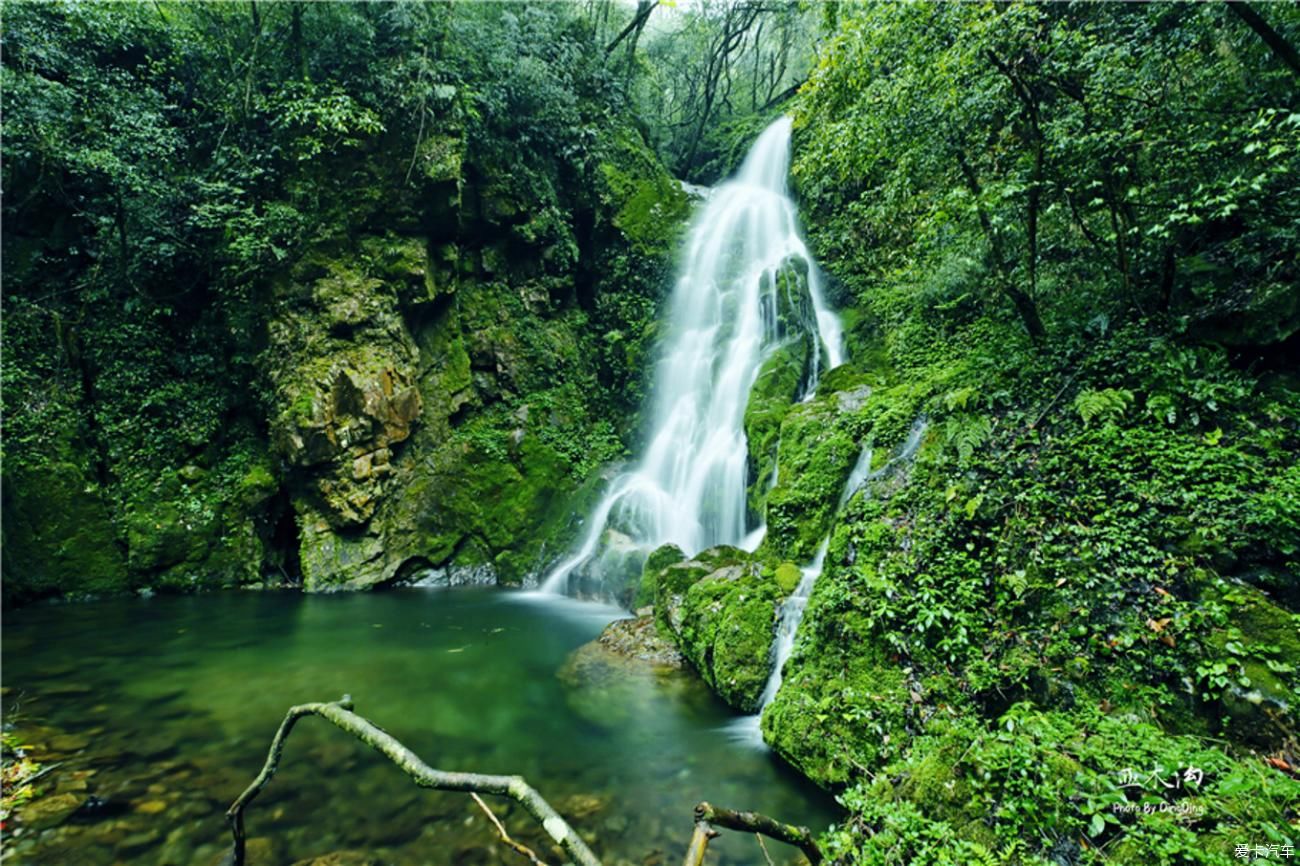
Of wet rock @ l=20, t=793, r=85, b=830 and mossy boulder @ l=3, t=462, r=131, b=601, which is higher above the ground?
mossy boulder @ l=3, t=462, r=131, b=601

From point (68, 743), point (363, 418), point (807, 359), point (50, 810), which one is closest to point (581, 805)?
point (50, 810)

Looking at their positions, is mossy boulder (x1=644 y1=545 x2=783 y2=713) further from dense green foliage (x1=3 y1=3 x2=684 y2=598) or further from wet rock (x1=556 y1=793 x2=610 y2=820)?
dense green foliage (x1=3 y1=3 x2=684 y2=598)

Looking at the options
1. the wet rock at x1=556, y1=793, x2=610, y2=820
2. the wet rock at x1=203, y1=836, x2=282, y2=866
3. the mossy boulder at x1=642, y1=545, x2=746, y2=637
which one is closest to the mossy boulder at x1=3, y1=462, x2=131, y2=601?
the wet rock at x1=203, y1=836, x2=282, y2=866

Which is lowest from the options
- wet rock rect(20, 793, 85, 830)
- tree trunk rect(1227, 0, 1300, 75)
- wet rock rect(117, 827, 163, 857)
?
wet rock rect(117, 827, 163, 857)

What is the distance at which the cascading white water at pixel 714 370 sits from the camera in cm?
1052

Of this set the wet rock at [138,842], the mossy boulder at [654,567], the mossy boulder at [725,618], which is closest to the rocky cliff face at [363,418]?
the mossy boulder at [654,567]

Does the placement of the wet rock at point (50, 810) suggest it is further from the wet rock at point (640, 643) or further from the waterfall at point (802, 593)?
the waterfall at point (802, 593)

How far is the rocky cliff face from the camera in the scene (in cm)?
920

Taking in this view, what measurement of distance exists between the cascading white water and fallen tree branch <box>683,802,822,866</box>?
6.83 metres

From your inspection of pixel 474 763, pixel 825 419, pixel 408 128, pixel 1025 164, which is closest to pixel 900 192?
pixel 1025 164

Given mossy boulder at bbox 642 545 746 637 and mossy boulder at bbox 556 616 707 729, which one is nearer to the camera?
mossy boulder at bbox 556 616 707 729

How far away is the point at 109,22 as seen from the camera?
9586 mm

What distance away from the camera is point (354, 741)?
15.8 feet

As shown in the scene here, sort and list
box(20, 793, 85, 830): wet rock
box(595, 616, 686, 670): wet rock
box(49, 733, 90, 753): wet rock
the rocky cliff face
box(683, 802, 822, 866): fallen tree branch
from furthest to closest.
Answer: the rocky cliff face < box(595, 616, 686, 670): wet rock < box(49, 733, 90, 753): wet rock < box(20, 793, 85, 830): wet rock < box(683, 802, 822, 866): fallen tree branch
